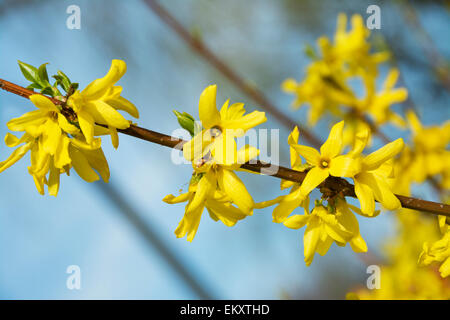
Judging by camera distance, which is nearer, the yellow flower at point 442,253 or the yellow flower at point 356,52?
the yellow flower at point 442,253

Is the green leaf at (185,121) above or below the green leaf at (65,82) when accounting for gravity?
below

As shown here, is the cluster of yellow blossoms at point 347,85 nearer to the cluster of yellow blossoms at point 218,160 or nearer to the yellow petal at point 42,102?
the cluster of yellow blossoms at point 218,160

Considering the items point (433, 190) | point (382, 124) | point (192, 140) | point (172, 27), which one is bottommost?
point (192, 140)

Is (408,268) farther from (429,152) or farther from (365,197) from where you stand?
(365,197)

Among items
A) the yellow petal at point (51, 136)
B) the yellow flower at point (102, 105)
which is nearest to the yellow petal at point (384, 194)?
the yellow flower at point (102, 105)

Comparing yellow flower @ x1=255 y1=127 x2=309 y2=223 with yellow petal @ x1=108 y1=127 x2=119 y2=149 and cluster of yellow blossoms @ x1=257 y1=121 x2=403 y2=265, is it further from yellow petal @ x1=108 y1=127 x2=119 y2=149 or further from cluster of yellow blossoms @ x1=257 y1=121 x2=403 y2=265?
yellow petal @ x1=108 y1=127 x2=119 y2=149
